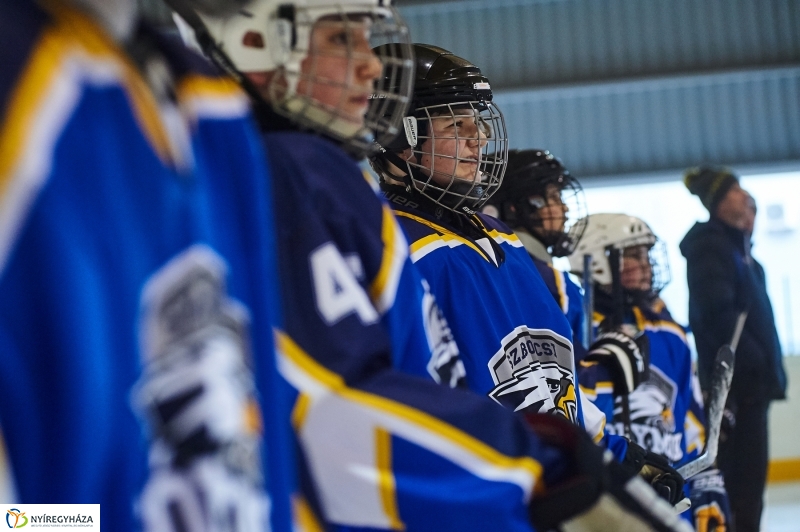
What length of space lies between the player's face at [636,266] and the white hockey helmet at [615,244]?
2cm

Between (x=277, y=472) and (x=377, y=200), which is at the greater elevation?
(x=377, y=200)

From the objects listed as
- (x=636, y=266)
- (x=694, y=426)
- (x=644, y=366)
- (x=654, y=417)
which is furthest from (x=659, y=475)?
(x=636, y=266)

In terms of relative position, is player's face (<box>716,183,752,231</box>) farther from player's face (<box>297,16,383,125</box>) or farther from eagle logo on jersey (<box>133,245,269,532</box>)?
eagle logo on jersey (<box>133,245,269,532</box>)

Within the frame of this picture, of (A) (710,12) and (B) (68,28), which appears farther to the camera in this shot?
(A) (710,12)

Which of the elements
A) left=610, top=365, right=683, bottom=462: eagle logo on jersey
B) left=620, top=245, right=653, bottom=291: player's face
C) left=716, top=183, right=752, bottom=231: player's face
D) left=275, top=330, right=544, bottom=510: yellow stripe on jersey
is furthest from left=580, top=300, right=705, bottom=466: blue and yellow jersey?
left=275, top=330, right=544, bottom=510: yellow stripe on jersey

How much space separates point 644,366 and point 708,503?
0.62 m

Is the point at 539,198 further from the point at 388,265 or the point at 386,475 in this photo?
the point at 386,475

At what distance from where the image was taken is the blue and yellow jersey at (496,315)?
196 cm

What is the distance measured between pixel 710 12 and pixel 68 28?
28.1ft

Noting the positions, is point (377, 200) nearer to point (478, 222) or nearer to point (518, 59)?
point (478, 222)

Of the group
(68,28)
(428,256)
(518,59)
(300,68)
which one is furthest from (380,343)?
(518,59)

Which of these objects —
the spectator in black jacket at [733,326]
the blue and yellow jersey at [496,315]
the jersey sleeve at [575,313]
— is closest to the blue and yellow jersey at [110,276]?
the blue and yellow jersey at [496,315]

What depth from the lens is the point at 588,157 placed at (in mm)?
8844

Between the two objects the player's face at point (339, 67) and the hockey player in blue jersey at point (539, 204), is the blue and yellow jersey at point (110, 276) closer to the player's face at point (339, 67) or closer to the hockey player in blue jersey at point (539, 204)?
the player's face at point (339, 67)
